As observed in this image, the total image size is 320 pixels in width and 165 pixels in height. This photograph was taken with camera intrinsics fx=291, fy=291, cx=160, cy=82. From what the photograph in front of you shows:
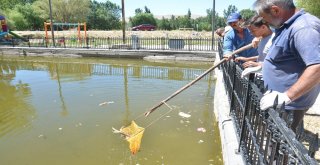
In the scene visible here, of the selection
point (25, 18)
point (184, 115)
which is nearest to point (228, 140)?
point (184, 115)

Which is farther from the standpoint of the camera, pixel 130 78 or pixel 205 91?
pixel 130 78

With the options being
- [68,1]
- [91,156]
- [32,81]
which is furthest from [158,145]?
[68,1]

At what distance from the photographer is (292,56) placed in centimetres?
233

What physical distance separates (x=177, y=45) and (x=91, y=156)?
1377 cm

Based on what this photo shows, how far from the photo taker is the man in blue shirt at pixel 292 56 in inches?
80.4

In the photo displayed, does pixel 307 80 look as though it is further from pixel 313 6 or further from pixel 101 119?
pixel 313 6

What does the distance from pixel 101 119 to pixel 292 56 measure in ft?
18.4

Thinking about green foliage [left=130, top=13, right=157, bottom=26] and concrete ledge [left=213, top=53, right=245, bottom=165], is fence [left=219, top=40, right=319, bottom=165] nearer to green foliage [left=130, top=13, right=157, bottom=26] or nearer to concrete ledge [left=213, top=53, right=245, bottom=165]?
concrete ledge [left=213, top=53, right=245, bottom=165]

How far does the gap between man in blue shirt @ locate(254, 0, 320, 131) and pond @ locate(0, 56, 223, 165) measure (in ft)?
9.78

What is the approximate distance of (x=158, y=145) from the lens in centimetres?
577

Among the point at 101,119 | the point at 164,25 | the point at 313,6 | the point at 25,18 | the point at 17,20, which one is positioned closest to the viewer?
the point at 101,119

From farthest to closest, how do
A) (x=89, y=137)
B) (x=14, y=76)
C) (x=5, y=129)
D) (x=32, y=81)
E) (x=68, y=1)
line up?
(x=68, y=1), (x=14, y=76), (x=32, y=81), (x=5, y=129), (x=89, y=137)

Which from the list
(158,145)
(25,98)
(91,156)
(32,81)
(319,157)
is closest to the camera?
(319,157)

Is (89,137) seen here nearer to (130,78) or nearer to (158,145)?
(158,145)
